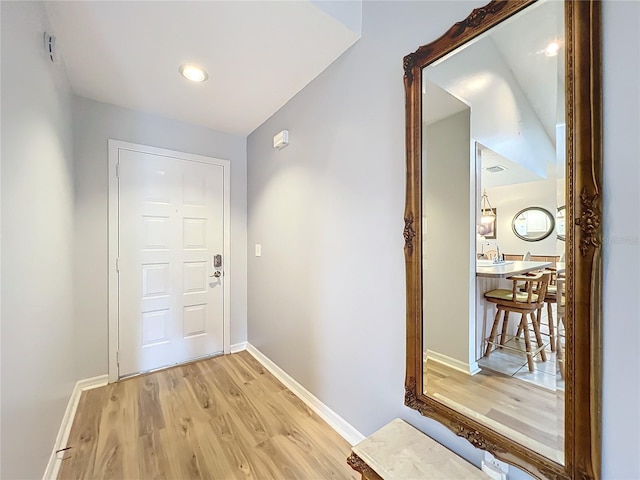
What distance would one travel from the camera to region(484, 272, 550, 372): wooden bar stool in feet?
3.13

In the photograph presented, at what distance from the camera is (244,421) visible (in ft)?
5.93

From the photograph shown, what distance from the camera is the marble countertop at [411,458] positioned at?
992 millimetres

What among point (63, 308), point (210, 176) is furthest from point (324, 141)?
point (63, 308)

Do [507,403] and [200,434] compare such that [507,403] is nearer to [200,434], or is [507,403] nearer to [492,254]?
[492,254]

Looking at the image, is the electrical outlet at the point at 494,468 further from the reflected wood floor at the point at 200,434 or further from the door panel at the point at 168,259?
the door panel at the point at 168,259

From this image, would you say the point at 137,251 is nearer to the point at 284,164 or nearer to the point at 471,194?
the point at 284,164

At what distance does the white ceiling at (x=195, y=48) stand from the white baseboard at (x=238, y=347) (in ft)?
8.00

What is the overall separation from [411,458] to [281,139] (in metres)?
2.23

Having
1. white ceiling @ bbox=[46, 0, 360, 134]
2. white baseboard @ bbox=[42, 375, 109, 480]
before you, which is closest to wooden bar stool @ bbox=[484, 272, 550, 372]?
white ceiling @ bbox=[46, 0, 360, 134]

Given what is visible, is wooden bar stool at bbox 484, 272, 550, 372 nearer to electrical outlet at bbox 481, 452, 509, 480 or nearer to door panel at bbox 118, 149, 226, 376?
electrical outlet at bbox 481, 452, 509, 480

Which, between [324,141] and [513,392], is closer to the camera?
[513,392]

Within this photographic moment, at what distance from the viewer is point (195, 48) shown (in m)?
1.65

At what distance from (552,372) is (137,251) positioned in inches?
114

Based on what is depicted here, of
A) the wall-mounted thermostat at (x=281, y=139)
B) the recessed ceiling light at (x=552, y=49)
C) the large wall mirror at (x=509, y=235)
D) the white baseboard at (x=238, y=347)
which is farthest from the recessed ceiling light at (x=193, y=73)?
the white baseboard at (x=238, y=347)
